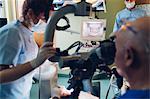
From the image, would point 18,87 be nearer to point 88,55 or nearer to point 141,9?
point 88,55

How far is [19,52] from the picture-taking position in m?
1.30

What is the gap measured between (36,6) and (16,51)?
0.80 ft

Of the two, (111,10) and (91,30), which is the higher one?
(111,10)

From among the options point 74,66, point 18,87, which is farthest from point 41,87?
point 74,66

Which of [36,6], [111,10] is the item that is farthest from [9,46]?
[111,10]

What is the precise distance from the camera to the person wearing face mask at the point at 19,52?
4.00 feet

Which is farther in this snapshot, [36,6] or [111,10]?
[111,10]

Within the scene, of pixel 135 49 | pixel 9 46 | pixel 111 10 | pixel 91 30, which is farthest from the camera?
pixel 111 10

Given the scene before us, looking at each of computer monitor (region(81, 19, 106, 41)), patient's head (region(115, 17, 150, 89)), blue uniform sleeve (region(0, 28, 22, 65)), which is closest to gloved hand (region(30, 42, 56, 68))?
blue uniform sleeve (region(0, 28, 22, 65))

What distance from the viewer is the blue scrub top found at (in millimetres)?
1266

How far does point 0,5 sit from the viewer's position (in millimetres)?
3635

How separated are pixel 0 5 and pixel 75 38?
1.19 meters

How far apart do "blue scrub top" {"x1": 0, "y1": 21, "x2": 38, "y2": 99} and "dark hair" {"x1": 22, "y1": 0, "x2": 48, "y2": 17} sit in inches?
3.6

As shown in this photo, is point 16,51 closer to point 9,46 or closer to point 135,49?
point 9,46
